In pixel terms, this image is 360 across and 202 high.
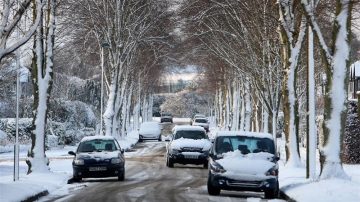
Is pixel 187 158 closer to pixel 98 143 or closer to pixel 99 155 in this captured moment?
pixel 98 143

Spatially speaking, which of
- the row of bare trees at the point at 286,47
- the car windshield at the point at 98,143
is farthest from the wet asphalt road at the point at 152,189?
the row of bare trees at the point at 286,47

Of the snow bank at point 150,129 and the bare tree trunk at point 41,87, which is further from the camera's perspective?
the snow bank at point 150,129

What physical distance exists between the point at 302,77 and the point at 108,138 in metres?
26.5

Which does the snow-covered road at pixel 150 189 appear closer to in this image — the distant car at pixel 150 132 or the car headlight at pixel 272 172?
the car headlight at pixel 272 172

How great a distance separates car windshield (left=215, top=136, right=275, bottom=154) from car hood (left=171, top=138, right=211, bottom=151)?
37.3ft

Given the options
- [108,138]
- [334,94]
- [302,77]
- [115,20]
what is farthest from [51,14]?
[302,77]

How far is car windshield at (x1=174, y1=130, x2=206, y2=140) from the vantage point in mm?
33097

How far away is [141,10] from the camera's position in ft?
152

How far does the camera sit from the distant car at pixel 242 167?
1877 centimetres

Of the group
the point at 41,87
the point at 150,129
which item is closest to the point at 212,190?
the point at 41,87

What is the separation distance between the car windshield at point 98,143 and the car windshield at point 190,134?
23.7ft

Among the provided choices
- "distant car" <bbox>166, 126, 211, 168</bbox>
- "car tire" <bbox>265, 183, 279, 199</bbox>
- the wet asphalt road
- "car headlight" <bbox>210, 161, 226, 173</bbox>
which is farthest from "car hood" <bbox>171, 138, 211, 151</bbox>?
"car tire" <bbox>265, 183, 279, 199</bbox>

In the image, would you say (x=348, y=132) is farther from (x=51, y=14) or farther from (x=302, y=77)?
(x=302, y=77)

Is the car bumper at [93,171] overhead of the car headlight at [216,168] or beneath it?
beneath
